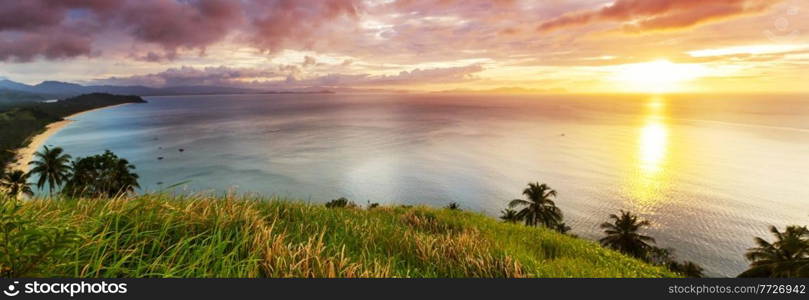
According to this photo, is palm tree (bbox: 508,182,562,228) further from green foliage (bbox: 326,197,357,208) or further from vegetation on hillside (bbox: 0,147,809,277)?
vegetation on hillside (bbox: 0,147,809,277)

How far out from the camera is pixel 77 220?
3.87 m

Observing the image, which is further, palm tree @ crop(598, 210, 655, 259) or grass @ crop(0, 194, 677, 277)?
palm tree @ crop(598, 210, 655, 259)

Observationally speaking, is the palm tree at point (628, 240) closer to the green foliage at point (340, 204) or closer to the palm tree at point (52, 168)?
the green foliage at point (340, 204)

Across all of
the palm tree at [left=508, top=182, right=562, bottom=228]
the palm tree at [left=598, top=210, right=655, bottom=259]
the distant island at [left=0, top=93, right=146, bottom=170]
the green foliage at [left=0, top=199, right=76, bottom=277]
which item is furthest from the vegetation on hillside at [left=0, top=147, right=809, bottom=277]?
the distant island at [left=0, top=93, right=146, bottom=170]

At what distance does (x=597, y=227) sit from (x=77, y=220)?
7455 centimetres

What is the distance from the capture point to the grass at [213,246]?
117 inches

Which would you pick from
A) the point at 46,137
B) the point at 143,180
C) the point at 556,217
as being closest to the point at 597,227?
the point at 556,217

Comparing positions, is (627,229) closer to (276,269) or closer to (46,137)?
(276,269)

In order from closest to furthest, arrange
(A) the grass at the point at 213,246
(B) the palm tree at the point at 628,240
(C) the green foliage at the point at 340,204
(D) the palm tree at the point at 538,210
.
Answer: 1. (A) the grass at the point at 213,246
2. (C) the green foliage at the point at 340,204
3. (B) the palm tree at the point at 628,240
4. (D) the palm tree at the point at 538,210

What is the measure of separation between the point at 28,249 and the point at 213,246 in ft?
4.56

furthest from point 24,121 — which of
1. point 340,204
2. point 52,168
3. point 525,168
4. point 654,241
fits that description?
point 654,241

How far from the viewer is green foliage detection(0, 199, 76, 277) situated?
8.85ft

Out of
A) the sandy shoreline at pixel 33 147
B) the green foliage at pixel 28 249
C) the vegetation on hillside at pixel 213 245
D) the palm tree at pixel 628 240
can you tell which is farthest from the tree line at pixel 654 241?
the sandy shoreline at pixel 33 147

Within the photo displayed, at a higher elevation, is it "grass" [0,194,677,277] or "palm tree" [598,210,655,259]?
"grass" [0,194,677,277]
